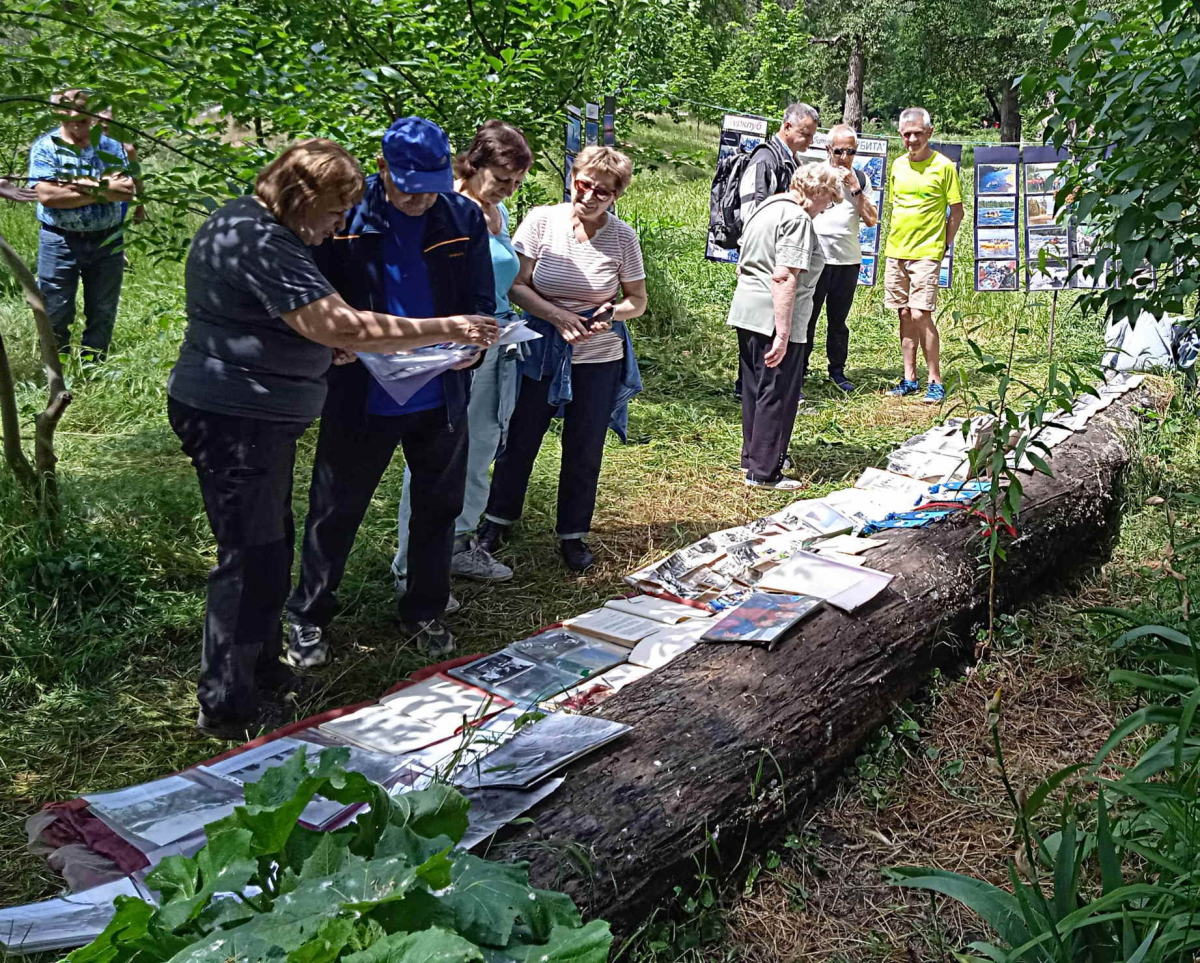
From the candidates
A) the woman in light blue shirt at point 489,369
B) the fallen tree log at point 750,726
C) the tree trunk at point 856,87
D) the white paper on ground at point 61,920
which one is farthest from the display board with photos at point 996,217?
the tree trunk at point 856,87

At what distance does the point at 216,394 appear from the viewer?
3023 mm

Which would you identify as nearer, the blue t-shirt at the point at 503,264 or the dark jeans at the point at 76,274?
the blue t-shirt at the point at 503,264

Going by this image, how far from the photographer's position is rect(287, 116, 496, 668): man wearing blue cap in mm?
3428

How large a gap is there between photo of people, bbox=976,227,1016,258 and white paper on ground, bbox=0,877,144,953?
8.32m

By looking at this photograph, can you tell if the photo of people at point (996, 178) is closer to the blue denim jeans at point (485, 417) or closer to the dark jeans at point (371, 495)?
the blue denim jeans at point (485, 417)

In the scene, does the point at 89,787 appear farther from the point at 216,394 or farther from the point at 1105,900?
the point at 1105,900

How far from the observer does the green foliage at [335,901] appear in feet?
5.18

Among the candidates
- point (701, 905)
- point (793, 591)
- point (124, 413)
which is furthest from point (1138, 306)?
point (124, 413)

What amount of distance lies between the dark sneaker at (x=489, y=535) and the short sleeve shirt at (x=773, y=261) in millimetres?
1680

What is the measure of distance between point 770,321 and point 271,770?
162 inches

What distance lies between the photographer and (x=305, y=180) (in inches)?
116

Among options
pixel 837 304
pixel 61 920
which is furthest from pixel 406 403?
pixel 837 304

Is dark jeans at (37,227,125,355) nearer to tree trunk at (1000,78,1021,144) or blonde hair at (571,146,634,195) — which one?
blonde hair at (571,146,634,195)

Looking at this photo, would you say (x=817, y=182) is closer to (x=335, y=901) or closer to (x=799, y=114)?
(x=799, y=114)
